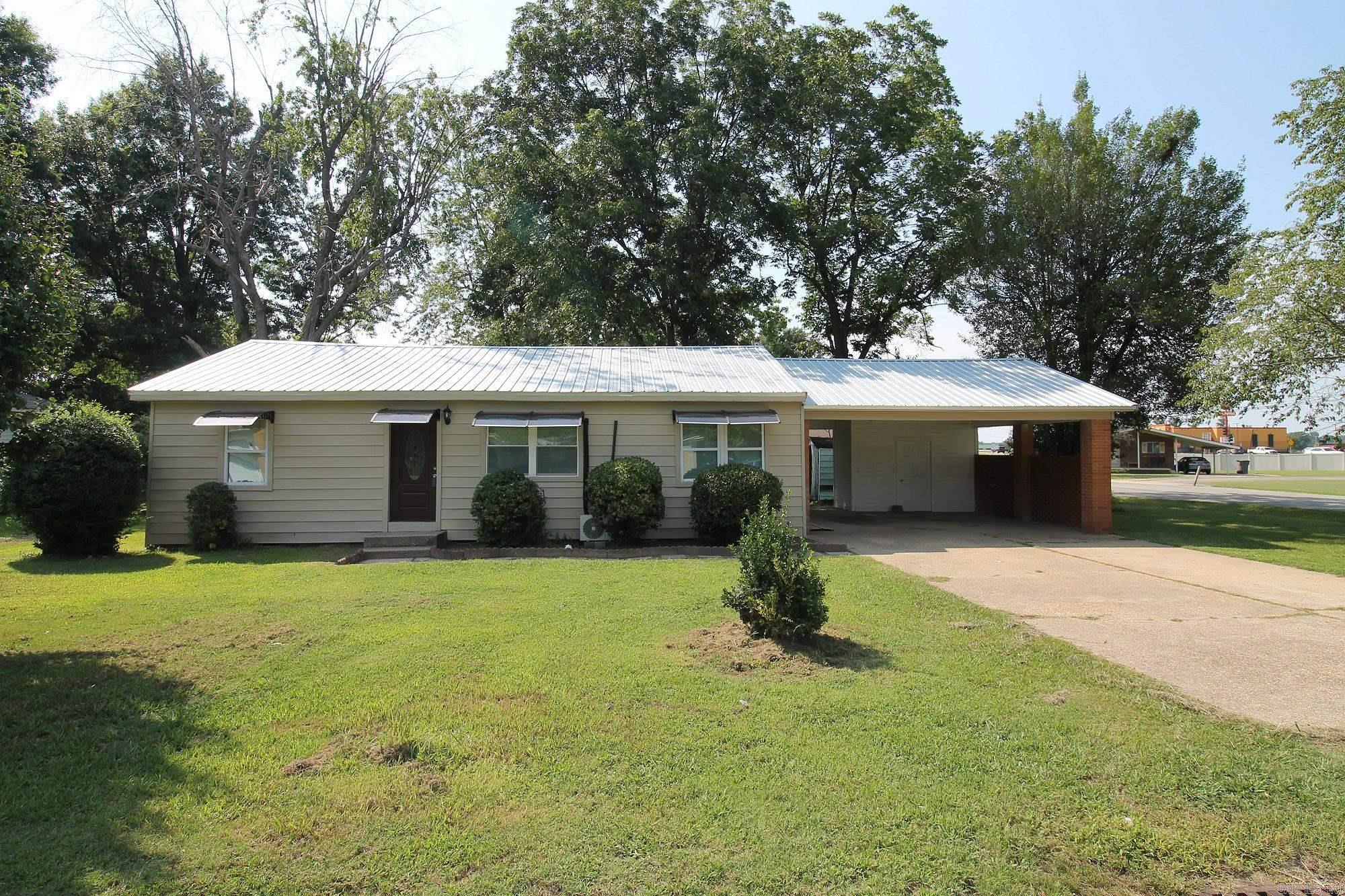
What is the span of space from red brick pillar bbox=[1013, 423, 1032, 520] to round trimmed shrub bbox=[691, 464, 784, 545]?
8.23 metres

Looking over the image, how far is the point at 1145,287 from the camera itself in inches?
804

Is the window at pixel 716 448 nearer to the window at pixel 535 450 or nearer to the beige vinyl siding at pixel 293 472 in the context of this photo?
the window at pixel 535 450

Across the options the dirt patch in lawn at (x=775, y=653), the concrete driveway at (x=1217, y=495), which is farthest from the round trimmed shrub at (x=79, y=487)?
the concrete driveway at (x=1217, y=495)

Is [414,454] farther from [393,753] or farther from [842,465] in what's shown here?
[842,465]

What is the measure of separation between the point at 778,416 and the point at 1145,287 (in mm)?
14133

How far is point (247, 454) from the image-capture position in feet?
40.3

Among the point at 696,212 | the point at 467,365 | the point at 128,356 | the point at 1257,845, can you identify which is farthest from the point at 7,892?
the point at 128,356

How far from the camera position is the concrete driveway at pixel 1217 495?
20973 mm

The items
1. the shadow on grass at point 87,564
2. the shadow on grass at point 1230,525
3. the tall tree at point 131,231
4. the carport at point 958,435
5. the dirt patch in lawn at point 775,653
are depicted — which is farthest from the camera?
the tall tree at point 131,231

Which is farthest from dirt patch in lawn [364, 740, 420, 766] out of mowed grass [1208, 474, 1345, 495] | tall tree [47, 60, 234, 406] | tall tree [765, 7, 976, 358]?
mowed grass [1208, 474, 1345, 495]

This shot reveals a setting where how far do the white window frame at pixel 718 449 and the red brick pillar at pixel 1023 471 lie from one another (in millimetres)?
7750

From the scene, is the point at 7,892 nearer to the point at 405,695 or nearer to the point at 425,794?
the point at 425,794

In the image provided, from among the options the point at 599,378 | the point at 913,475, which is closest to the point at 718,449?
the point at 599,378

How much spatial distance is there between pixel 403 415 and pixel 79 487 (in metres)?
4.46
